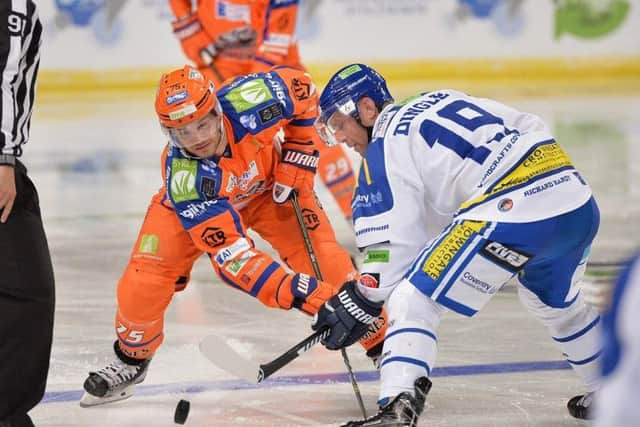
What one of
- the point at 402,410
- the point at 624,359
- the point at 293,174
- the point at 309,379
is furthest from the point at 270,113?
the point at 624,359

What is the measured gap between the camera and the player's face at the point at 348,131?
9.93 feet

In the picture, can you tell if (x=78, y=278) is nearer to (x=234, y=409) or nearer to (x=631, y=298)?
(x=234, y=409)

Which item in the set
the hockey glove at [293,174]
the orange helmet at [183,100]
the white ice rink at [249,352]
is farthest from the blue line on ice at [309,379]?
the orange helmet at [183,100]

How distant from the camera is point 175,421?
3.28 meters

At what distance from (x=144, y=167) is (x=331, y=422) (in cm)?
474

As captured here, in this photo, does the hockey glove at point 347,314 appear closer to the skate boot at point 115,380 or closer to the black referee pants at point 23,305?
the black referee pants at point 23,305

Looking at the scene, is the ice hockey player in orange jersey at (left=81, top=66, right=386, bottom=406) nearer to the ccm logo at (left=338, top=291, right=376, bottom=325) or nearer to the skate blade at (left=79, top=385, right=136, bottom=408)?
the skate blade at (left=79, top=385, right=136, bottom=408)

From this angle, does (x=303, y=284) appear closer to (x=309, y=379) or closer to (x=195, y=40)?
(x=309, y=379)

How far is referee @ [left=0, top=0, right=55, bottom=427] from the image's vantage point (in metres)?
2.61

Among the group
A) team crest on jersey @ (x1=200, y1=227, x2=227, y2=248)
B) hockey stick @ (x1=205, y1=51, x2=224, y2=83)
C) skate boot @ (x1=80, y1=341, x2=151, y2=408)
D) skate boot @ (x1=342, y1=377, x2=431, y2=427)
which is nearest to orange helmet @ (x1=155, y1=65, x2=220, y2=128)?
team crest on jersey @ (x1=200, y1=227, x2=227, y2=248)

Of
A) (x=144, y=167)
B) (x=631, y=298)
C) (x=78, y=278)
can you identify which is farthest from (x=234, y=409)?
(x=144, y=167)

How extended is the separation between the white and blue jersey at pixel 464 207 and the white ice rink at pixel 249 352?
24.2 inches

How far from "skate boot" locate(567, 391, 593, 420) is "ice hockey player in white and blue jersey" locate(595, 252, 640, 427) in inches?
71.8

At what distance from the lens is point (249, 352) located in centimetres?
395
